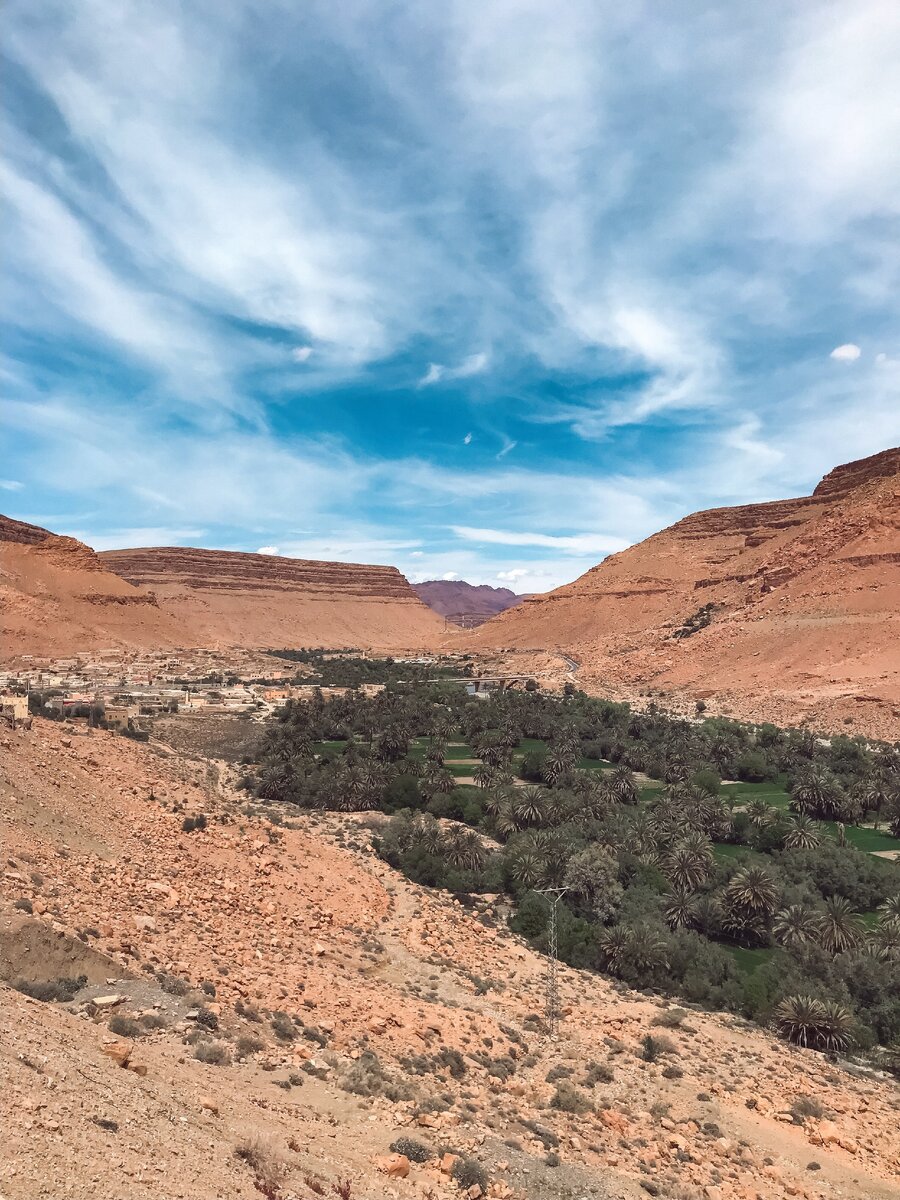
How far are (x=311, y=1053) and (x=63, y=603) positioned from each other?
11395 centimetres

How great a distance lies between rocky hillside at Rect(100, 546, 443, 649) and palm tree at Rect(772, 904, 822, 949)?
447 feet

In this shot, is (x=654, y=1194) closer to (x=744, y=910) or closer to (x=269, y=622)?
(x=744, y=910)

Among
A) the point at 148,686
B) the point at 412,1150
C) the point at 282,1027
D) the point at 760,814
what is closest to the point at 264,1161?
the point at 412,1150

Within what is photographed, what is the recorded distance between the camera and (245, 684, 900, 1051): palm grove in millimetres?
22578

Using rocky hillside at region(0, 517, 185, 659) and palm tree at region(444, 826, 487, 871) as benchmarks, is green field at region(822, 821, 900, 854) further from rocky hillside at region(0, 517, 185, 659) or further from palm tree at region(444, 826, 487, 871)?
rocky hillside at region(0, 517, 185, 659)

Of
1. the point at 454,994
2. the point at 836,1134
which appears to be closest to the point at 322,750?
the point at 454,994

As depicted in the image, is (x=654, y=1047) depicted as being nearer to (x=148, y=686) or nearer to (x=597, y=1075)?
(x=597, y=1075)

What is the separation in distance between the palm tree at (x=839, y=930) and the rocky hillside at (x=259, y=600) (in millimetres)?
137034

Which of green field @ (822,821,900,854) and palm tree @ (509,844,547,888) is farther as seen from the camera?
green field @ (822,821,900,854)

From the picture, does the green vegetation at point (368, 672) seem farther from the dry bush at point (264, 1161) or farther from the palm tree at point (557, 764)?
the dry bush at point (264, 1161)

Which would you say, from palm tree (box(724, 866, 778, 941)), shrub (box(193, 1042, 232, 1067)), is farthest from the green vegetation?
shrub (box(193, 1042, 232, 1067))

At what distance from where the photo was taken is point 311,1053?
474 inches

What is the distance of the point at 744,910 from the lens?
89.2 feet

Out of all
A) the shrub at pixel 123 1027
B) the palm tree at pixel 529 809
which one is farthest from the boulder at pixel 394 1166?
the palm tree at pixel 529 809
